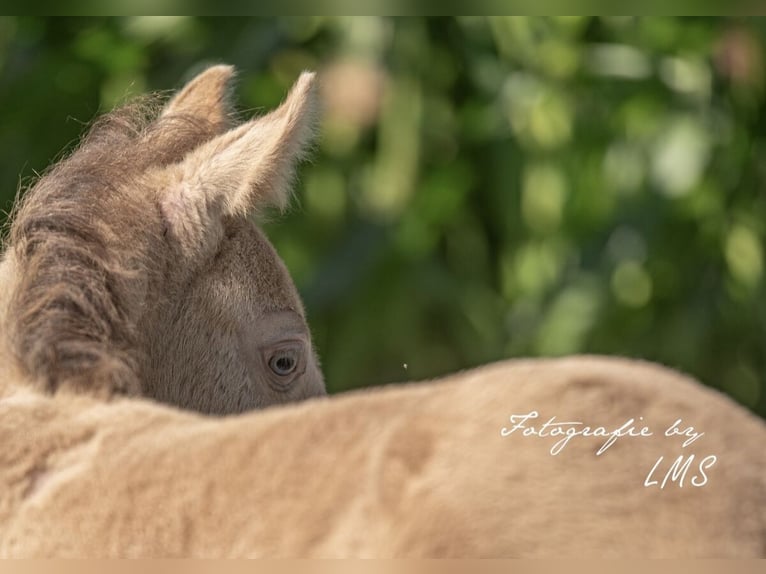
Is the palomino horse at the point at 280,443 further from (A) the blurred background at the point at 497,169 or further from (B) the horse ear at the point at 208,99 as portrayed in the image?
(A) the blurred background at the point at 497,169

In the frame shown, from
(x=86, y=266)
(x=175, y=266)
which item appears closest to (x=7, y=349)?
(x=86, y=266)

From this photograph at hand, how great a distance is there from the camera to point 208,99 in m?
2.53

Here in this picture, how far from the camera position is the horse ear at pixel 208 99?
248 cm

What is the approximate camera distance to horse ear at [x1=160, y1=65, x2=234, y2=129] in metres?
2.48

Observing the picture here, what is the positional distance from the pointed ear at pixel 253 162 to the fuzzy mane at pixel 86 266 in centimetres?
10

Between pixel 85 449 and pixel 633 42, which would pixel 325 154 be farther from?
pixel 85 449

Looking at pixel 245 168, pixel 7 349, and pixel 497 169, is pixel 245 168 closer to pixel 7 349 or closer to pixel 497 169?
pixel 7 349

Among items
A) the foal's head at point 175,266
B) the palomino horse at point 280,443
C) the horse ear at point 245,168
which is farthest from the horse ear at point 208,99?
the palomino horse at point 280,443

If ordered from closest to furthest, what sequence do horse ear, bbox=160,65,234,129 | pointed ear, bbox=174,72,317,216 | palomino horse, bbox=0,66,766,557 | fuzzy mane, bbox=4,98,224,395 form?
palomino horse, bbox=0,66,766,557 < fuzzy mane, bbox=4,98,224,395 < pointed ear, bbox=174,72,317,216 < horse ear, bbox=160,65,234,129

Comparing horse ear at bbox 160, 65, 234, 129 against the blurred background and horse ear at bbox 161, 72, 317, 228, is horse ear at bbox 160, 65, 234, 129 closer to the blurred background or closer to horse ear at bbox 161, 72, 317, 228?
horse ear at bbox 161, 72, 317, 228

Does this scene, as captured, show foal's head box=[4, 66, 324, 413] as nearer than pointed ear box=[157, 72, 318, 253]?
Yes

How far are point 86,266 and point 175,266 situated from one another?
0.17m

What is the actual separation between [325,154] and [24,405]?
4147 mm

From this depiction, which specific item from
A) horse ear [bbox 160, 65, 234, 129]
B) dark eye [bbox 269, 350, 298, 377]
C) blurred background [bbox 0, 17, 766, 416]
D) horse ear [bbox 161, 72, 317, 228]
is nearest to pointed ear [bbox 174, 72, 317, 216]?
horse ear [bbox 161, 72, 317, 228]
